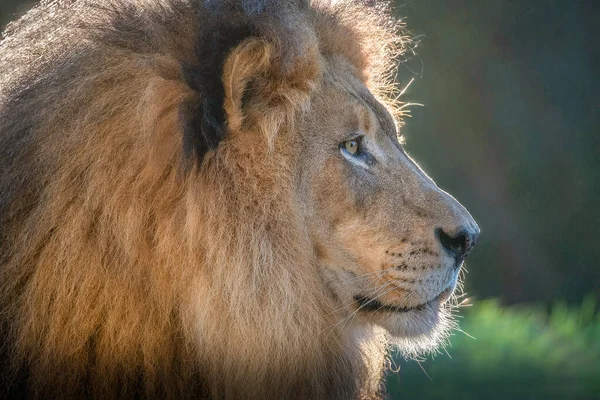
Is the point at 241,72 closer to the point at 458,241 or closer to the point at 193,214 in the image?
the point at 193,214

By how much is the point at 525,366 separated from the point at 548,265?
4777 mm

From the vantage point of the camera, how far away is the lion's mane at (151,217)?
110 inches

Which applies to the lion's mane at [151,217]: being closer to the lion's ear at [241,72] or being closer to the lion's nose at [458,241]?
the lion's ear at [241,72]

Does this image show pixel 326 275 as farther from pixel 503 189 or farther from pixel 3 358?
pixel 503 189

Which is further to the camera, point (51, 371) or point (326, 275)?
point (326, 275)

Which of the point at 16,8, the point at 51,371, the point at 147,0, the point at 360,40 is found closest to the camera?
the point at 51,371

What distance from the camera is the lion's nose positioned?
3037 mm

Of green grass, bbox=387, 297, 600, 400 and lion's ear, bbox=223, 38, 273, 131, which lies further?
green grass, bbox=387, 297, 600, 400

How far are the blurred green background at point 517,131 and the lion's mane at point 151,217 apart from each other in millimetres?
5824

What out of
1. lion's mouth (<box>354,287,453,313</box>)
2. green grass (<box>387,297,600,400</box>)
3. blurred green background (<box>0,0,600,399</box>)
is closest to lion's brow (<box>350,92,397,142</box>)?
lion's mouth (<box>354,287,453,313</box>)

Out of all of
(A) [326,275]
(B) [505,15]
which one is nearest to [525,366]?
(A) [326,275]

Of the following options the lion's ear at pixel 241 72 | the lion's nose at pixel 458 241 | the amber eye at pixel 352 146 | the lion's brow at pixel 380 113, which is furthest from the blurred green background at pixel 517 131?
the lion's ear at pixel 241 72

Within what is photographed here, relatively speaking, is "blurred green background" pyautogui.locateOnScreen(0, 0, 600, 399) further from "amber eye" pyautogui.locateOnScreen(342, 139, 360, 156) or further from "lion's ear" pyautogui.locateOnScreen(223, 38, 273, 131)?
"lion's ear" pyautogui.locateOnScreen(223, 38, 273, 131)

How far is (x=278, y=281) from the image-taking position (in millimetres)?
2910
